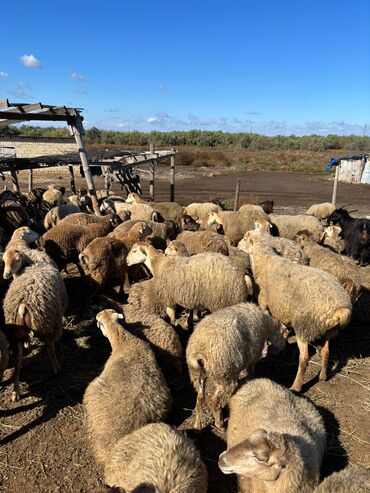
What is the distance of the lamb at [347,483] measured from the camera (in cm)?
272

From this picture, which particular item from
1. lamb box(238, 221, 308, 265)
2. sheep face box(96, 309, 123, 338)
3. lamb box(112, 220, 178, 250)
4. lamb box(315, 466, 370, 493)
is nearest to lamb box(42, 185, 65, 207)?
lamb box(112, 220, 178, 250)

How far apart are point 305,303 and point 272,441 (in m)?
2.45

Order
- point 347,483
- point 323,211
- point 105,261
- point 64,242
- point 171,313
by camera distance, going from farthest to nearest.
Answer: point 323,211 < point 64,242 < point 105,261 < point 171,313 < point 347,483

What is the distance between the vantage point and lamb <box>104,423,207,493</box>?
285 cm

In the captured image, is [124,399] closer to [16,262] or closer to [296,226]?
[16,262]

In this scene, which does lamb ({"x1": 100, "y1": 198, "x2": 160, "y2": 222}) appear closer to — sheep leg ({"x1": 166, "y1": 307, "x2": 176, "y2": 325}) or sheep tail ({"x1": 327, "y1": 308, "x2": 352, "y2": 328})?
sheep leg ({"x1": 166, "y1": 307, "x2": 176, "y2": 325})

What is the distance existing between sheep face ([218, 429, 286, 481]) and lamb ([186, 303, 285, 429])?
123 cm

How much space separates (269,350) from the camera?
552 cm

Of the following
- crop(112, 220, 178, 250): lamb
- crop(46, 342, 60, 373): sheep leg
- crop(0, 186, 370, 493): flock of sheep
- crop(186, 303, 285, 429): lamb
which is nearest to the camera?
crop(0, 186, 370, 493): flock of sheep

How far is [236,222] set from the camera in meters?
10.9

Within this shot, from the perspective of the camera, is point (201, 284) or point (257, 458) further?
point (201, 284)

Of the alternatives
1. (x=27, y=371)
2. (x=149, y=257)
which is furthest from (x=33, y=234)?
(x=27, y=371)

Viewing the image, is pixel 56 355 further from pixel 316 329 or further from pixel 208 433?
pixel 316 329

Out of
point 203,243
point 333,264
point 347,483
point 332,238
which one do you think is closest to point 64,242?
point 203,243
